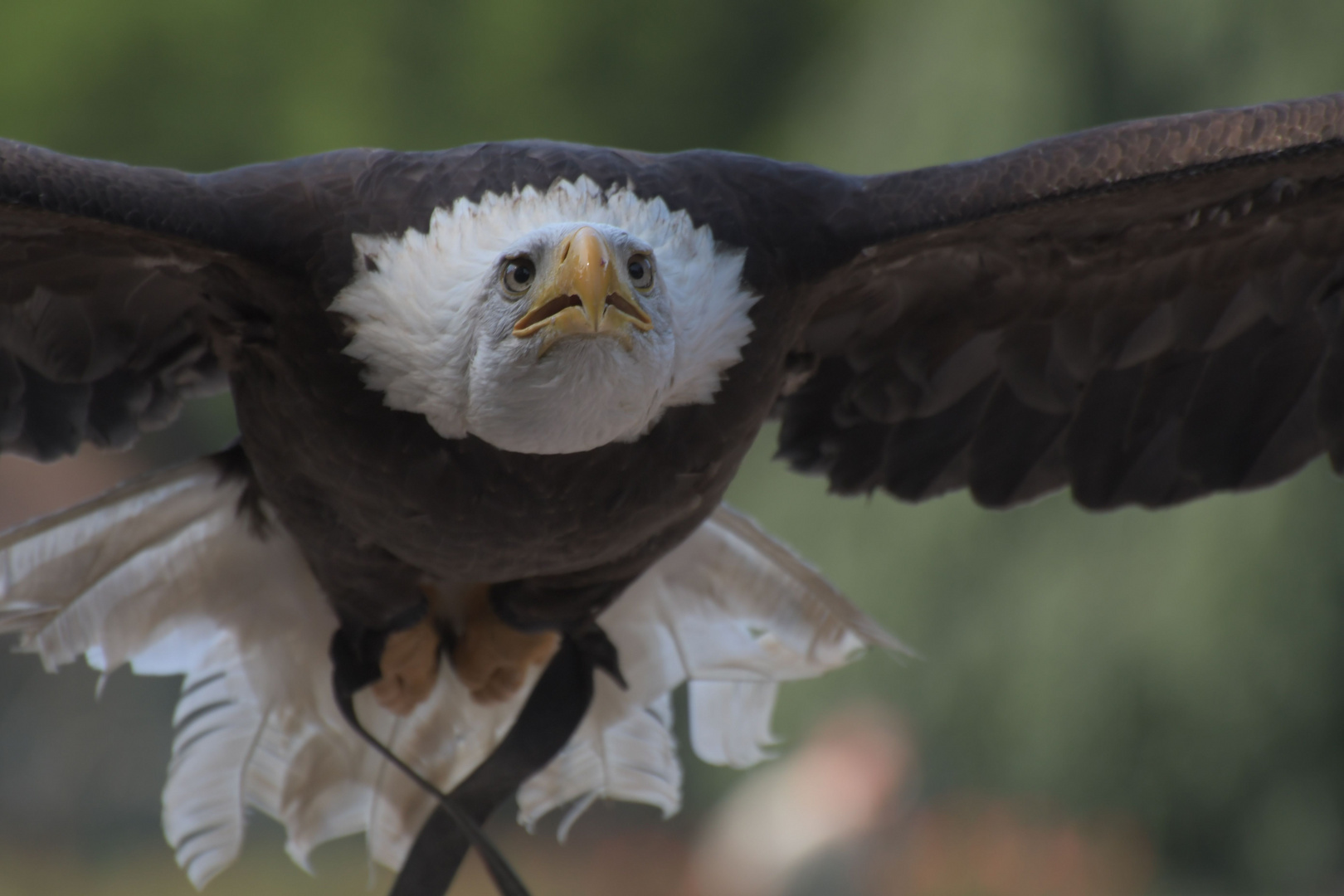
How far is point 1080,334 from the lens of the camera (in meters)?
2.83

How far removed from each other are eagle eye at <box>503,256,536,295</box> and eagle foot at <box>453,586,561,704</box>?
1091mm

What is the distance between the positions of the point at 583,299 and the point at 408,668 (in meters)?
1.34

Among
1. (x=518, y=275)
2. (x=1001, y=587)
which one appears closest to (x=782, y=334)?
(x=518, y=275)

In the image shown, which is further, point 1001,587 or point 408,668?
point 1001,587

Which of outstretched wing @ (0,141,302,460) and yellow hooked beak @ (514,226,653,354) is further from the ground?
yellow hooked beak @ (514,226,653,354)

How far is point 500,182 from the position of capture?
217 cm

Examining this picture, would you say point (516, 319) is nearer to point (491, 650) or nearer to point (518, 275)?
point (518, 275)

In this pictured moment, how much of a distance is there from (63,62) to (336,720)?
224 inches

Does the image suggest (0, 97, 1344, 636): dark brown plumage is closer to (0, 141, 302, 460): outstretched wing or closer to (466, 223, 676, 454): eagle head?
(0, 141, 302, 460): outstretched wing

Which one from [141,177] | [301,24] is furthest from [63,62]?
[141,177]

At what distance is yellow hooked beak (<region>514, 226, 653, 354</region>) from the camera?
1.94 m

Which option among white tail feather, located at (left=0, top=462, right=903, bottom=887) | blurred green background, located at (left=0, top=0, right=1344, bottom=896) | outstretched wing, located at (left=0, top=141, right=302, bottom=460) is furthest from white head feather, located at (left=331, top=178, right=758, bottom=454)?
blurred green background, located at (left=0, top=0, right=1344, bottom=896)

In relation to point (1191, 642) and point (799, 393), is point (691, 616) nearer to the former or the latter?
point (799, 393)

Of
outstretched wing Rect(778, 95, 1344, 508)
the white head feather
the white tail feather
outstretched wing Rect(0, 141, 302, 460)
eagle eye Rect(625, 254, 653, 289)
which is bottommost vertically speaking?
the white tail feather
